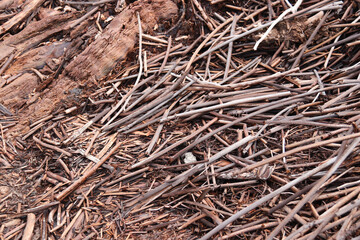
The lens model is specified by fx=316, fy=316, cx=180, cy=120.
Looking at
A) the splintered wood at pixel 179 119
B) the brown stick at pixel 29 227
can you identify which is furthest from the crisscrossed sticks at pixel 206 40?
the brown stick at pixel 29 227

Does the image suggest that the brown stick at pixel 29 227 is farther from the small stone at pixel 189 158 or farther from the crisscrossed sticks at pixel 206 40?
the crisscrossed sticks at pixel 206 40

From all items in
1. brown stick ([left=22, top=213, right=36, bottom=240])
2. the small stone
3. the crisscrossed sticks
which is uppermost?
the crisscrossed sticks

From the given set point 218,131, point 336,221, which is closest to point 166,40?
point 218,131

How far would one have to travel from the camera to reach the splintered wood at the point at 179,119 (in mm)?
2111

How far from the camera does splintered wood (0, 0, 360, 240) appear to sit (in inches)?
83.1

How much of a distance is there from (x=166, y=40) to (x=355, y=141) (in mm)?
1721

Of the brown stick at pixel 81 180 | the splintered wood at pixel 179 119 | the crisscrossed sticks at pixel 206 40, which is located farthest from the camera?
the crisscrossed sticks at pixel 206 40

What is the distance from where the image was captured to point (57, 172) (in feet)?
7.99

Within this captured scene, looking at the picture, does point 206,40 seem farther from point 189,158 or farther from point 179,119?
point 189,158

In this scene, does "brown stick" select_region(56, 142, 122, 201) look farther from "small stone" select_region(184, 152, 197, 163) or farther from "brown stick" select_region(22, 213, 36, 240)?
"small stone" select_region(184, 152, 197, 163)

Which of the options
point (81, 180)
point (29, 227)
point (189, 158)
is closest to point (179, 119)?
point (189, 158)

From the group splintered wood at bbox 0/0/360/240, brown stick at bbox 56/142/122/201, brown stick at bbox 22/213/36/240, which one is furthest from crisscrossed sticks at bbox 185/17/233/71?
brown stick at bbox 22/213/36/240

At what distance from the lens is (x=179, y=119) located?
2.48 metres

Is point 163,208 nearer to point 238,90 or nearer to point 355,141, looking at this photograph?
point 238,90
